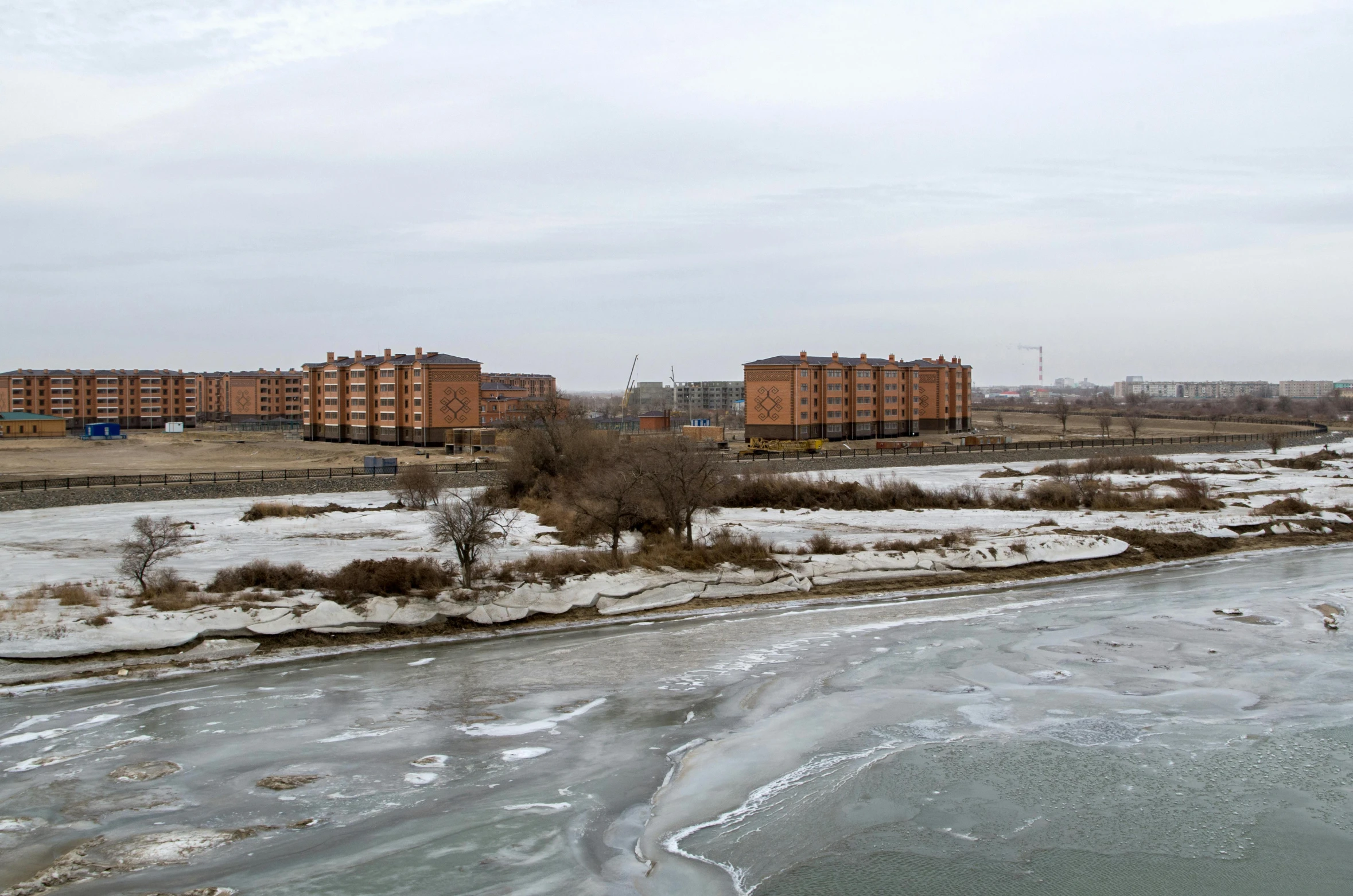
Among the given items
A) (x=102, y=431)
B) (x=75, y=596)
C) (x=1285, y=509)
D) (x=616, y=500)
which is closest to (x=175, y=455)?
(x=102, y=431)

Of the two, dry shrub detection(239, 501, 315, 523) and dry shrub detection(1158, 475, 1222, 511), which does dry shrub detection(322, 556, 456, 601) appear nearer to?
dry shrub detection(239, 501, 315, 523)

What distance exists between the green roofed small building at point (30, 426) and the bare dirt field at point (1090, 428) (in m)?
84.7

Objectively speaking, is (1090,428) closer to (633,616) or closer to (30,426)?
(633,616)

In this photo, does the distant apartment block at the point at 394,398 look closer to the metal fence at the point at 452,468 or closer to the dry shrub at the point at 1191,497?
the metal fence at the point at 452,468

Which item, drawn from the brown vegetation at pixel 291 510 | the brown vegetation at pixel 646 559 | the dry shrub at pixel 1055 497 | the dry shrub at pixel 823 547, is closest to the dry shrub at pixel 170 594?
the brown vegetation at pixel 646 559

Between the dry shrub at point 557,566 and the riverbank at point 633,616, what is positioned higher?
the dry shrub at point 557,566

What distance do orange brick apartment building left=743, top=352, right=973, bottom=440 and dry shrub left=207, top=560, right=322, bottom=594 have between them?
55.3 metres

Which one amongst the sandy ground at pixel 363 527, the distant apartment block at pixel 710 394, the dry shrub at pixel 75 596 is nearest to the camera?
the dry shrub at pixel 75 596

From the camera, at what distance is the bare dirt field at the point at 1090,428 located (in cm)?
9300

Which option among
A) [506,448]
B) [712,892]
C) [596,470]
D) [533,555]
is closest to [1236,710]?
[712,892]

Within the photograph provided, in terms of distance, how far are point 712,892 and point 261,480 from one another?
141 feet

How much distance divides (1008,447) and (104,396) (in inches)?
3886

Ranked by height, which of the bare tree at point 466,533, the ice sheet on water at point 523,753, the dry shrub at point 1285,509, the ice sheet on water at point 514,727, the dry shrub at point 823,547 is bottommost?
the ice sheet on water at point 523,753

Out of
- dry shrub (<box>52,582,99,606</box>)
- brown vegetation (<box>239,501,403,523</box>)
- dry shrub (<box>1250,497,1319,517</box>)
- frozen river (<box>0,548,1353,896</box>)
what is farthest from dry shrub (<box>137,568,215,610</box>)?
dry shrub (<box>1250,497,1319,517</box>)
